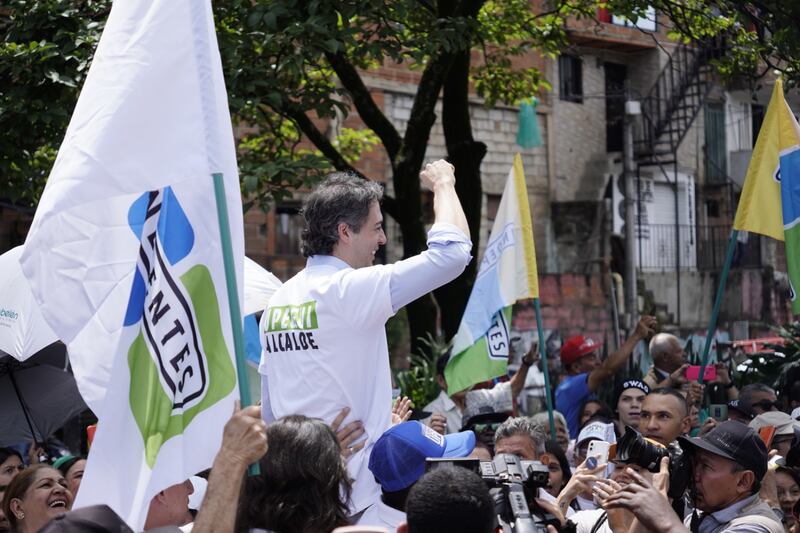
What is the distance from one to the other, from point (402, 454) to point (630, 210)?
2239 centimetres

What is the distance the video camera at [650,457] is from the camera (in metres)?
4.77

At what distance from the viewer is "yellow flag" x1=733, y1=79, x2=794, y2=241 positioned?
25.6 ft

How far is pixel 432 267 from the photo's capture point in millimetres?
4383

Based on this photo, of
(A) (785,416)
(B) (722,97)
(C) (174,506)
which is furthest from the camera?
(B) (722,97)

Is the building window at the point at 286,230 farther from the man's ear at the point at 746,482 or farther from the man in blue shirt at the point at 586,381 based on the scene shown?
the man's ear at the point at 746,482

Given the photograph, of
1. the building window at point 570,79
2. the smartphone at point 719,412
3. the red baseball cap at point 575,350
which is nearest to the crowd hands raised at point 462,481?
the smartphone at point 719,412

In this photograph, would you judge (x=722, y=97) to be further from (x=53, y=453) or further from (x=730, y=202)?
(x=53, y=453)

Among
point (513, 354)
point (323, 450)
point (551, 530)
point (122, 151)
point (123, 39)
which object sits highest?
point (123, 39)

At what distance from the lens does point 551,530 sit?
414 cm

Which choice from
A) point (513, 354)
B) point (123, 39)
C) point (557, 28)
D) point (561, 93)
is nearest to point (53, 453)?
point (123, 39)

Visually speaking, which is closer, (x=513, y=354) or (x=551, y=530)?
(x=551, y=530)

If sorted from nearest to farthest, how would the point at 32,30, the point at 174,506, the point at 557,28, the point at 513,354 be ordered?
the point at 174,506, the point at 32,30, the point at 557,28, the point at 513,354

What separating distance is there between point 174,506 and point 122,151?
1.18 m

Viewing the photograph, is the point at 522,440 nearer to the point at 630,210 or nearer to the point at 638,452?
the point at 638,452
